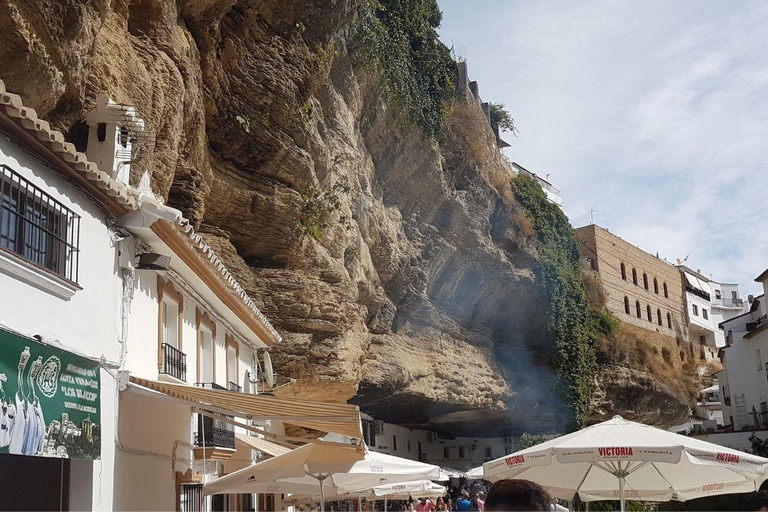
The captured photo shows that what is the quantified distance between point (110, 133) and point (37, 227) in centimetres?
379

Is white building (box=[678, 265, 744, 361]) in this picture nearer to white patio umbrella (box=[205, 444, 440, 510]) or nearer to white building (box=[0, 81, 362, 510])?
white patio umbrella (box=[205, 444, 440, 510])

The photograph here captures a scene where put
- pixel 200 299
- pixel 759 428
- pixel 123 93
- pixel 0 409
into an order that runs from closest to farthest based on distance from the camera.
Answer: pixel 0 409, pixel 123 93, pixel 200 299, pixel 759 428

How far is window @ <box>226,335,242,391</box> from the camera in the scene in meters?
16.6

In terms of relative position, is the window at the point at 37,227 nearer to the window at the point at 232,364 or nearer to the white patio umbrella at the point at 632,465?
the white patio umbrella at the point at 632,465

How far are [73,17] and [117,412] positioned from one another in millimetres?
4601

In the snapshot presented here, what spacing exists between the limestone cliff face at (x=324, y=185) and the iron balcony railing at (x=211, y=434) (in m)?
4.09

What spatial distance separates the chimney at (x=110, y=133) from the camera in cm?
1116

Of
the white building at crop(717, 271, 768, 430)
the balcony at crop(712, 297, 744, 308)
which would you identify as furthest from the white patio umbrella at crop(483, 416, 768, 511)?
the balcony at crop(712, 297, 744, 308)

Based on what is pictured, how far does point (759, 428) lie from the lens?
123 feet

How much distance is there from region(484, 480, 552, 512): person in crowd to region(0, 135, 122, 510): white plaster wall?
555cm

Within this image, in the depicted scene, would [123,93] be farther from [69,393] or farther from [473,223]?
[473,223]

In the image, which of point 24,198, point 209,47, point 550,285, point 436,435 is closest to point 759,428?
point 550,285

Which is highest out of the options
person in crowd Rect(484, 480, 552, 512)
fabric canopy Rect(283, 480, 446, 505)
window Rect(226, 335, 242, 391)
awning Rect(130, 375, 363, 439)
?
window Rect(226, 335, 242, 391)

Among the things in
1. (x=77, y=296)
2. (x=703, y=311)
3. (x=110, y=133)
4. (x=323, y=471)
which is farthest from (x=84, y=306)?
(x=703, y=311)
